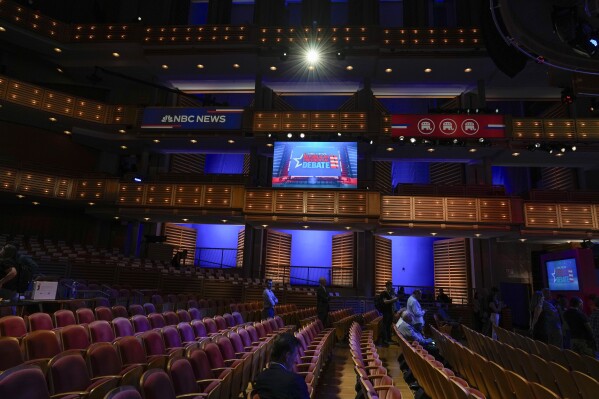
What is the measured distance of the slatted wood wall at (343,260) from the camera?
1373 cm

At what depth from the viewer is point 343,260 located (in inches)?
559

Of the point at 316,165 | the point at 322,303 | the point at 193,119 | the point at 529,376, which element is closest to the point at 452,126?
the point at 316,165

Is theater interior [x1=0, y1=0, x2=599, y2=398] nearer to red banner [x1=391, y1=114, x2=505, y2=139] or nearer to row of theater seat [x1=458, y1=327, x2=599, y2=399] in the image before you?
red banner [x1=391, y1=114, x2=505, y2=139]

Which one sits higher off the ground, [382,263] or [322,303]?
[382,263]

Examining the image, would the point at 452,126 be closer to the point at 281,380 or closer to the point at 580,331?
the point at 580,331

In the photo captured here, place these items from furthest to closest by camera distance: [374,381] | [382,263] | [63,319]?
[382,263]
[63,319]
[374,381]

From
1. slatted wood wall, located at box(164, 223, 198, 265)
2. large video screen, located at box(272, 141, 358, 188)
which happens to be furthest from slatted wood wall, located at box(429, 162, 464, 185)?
slatted wood wall, located at box(164, 223, 198, 265)

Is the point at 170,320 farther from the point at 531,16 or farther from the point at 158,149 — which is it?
the point at 158,149

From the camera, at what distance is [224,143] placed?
44.4 ft

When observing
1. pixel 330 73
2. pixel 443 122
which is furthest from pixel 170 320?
pixel 330 73

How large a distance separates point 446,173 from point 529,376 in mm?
→ 12475

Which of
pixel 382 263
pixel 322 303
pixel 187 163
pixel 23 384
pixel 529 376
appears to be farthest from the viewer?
pixel 187 163

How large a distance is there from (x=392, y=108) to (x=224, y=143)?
22.6 ft

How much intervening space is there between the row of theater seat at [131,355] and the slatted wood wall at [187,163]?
1209 centimetres
